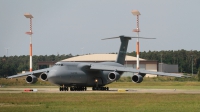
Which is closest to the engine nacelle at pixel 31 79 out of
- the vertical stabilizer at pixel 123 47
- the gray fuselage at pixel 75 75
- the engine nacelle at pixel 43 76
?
the engine nacelle at pixel 43 76

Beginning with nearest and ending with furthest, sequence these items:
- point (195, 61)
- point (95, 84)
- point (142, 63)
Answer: point (95, 84) < point (142, 63) < point (195, 61)

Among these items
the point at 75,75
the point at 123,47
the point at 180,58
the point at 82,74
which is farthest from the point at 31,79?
the point at 180,58

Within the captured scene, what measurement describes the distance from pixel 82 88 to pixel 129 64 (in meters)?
75.8

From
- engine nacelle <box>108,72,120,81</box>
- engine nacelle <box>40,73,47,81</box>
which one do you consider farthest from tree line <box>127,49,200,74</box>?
engine nacelle <box>40,73,47,81</box>

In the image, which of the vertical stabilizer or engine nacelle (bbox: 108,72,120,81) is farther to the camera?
the vertical stabilizer

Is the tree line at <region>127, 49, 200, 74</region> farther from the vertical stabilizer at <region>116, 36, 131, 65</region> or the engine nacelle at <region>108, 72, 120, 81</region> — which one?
the engine nacelle at <region>108, 72, 120, 81</region>

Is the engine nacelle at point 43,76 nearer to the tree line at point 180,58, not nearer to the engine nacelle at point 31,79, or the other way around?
the engine nacelle at point 31,79

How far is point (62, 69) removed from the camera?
6006 centimetres

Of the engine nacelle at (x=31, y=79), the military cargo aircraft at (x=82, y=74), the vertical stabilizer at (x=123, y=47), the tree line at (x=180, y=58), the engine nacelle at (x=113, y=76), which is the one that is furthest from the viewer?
the tree line at (x=180, y=58)

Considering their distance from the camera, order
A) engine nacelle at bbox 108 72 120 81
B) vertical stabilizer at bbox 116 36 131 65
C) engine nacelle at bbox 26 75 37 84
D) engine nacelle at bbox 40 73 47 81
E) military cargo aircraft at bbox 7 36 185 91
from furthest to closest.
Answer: vertical stabilizer at bbox 116 36 131 65 < engine nacelle at bbox 26 75 37 84 < engine nacelle at bbox 40 73 47 81 < engine nacelle at bbox 108 72 120 81 < military cargo aircraft at bbox 7 36 185 91

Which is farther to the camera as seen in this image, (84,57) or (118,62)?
(84,57)

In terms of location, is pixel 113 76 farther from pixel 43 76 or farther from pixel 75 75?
pixel 43 76

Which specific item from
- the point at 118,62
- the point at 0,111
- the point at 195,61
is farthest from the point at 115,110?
the point at 195,61

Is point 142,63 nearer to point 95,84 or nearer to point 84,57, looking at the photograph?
point 84,57
